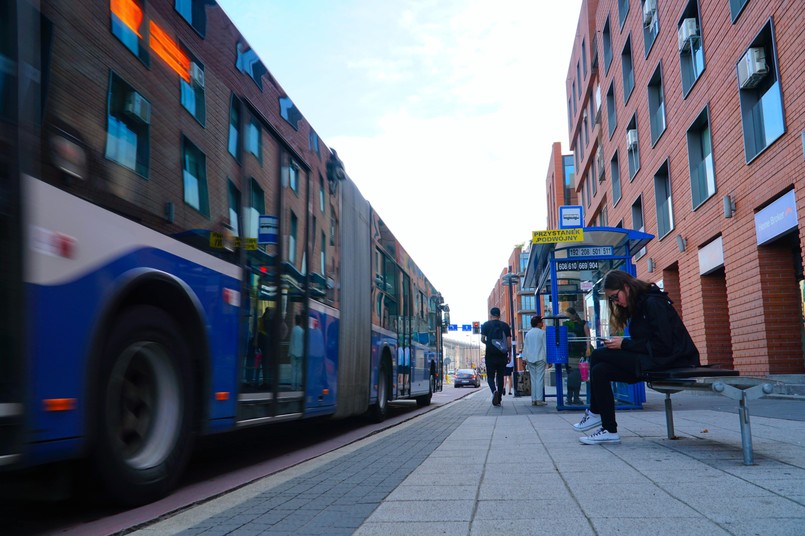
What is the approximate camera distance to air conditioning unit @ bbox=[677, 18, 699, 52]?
16750 millimetres

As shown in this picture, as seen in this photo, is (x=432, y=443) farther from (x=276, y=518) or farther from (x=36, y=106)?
(x=36, y=106)

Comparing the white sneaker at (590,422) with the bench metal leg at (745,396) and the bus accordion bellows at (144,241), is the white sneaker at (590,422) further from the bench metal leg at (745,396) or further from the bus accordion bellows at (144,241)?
the bus accordion bellows at (144,241)

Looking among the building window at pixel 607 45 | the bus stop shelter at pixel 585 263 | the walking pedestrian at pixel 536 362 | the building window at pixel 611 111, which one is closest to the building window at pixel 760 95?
the bus stop shelter at pixel 585 263

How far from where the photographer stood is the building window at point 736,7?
1371cm

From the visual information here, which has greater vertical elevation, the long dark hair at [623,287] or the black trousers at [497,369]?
the long dark hair at [623,287]

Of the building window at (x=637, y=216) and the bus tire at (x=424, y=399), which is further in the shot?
the building window at (x=637, y=216)

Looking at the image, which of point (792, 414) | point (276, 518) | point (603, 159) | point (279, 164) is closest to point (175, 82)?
point (279, 164)

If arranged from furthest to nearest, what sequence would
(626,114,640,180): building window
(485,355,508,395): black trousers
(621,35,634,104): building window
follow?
(621,35,634,104): building window
(626,114,640,180): building window
(485,355,508,395): black trousers

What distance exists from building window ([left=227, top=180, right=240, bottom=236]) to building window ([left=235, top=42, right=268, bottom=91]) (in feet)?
3.55

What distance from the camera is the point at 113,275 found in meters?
3.79

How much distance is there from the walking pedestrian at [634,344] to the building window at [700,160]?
11572mm

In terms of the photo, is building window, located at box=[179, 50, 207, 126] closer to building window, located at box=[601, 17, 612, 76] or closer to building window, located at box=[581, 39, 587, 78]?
building window, located at box=[601, 17, 612, 76]

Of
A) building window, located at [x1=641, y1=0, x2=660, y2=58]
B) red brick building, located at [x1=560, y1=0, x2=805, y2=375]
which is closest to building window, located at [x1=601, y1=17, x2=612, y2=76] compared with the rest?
red brick building, located at [x1=560, y1=0, x2=805, y2=375]

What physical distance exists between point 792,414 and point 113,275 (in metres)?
8.32
